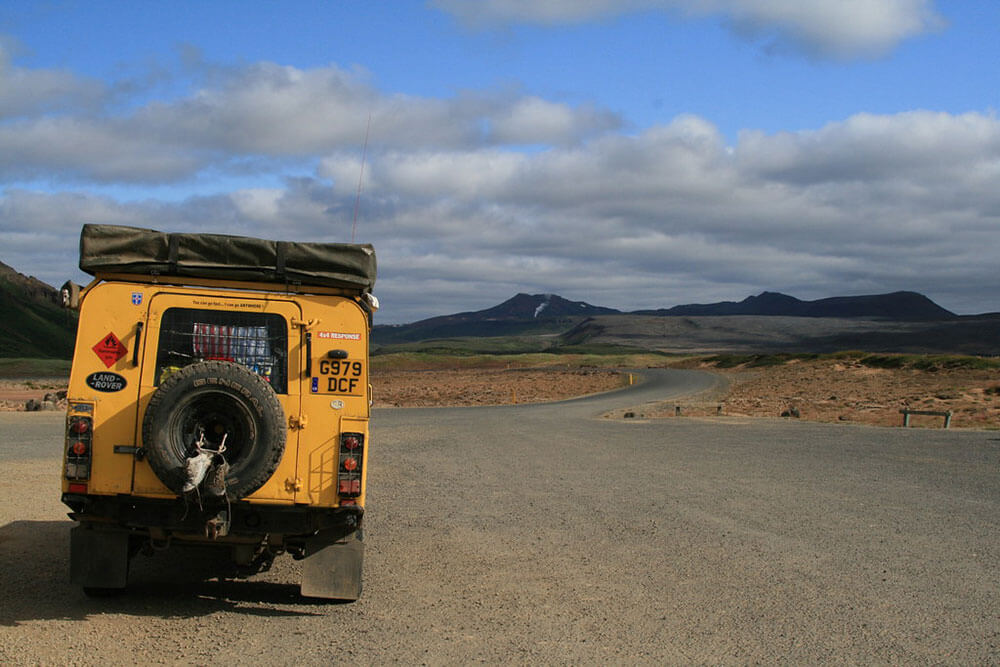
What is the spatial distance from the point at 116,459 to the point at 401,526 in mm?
4752

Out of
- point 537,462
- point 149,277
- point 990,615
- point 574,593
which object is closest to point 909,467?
point 537,462

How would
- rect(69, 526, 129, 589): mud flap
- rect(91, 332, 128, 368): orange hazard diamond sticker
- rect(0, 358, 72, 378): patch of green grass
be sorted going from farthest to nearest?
rect(0, 358, 72, 378): patch of green grass
rect(69, 526, 129, 589): mud flap
rect(91, 332, 128, 368): orange hazard diamond sticker

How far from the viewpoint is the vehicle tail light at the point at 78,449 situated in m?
6.63

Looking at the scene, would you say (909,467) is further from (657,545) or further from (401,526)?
(401,526)

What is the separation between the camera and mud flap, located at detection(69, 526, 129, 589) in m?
6.93

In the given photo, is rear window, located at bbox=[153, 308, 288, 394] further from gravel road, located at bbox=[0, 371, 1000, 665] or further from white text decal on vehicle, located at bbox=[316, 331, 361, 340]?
gravel road, located at bbox=[0, 371, 1000, 665]

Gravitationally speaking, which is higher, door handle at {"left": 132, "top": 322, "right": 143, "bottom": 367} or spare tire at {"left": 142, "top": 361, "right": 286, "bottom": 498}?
door handle at {"left": 132, "top": 322, "right": 143, "bottom": 367}

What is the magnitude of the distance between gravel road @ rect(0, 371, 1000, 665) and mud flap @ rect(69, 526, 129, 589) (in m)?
0.21

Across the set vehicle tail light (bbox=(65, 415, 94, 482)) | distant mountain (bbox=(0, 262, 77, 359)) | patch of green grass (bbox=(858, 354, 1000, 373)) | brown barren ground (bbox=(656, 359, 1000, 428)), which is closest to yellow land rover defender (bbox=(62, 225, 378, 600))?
vehicle tail light (bbox=(65, 415, 94, 482))

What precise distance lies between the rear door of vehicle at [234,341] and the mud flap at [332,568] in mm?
605

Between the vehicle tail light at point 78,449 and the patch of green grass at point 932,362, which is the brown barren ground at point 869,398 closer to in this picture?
the patch of green grass at point 932,362

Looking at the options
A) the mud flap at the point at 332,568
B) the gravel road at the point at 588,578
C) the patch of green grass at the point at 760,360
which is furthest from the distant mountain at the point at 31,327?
the mud flap at the point at 332,568

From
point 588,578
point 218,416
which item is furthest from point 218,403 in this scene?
point 588,578

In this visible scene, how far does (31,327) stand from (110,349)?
189 m
